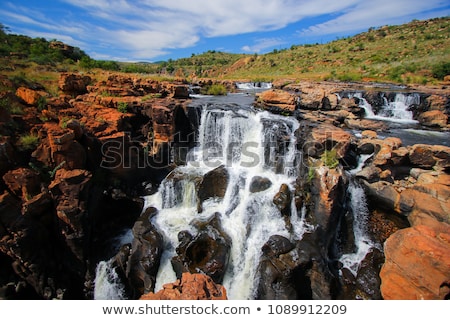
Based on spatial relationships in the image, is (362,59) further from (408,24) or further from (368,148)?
(368,148)

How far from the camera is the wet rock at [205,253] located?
22.2ft

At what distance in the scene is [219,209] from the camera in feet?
29.1

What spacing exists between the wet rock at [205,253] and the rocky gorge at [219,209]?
4 centimetres

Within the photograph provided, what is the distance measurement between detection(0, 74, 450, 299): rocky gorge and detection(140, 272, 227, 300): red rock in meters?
0.05

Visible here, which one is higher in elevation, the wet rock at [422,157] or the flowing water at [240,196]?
the wet rock at [422,157]

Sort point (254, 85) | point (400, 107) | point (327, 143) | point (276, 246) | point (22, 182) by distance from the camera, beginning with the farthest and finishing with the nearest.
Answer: point (254, 85) < point (400, 107) < point (327, 143) < point (22, 182) < point (276, 246)

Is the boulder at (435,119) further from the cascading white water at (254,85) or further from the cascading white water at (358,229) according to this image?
the cascading white water at (254,85)

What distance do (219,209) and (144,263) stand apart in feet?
10.3

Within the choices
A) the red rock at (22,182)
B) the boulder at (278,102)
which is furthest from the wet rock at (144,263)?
the boulder at (278,102)

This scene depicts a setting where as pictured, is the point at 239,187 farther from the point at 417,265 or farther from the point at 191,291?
the point at 191,291

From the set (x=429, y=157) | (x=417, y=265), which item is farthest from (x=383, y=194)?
(x=417, y=265)

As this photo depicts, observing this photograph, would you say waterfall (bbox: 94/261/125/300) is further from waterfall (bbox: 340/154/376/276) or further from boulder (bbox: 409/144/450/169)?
boulder (bbox: 409/144/450/169)

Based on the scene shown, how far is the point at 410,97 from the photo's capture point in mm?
14570

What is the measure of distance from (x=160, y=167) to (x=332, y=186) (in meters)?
7.49
